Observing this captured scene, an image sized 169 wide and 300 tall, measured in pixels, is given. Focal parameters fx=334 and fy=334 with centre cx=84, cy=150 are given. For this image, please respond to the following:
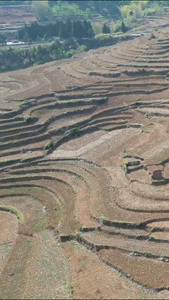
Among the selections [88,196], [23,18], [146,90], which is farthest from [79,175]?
[23,18]

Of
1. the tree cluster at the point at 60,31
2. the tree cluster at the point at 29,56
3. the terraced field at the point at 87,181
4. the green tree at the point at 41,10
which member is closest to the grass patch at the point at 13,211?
the terraced field at the point at 87,181

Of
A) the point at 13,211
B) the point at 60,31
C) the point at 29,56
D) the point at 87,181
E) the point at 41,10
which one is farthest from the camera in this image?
the point at 41,10

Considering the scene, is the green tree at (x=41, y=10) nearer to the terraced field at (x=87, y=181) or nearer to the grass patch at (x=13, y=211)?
the terraced field at (x=87, y=181)

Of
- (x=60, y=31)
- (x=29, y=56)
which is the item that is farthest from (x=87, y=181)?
(x=60, y=31)

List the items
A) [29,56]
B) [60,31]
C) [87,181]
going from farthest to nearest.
A: [60,31] < [29,56] < [87,181]

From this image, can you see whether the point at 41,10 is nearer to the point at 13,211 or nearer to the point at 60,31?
the point at 60,31

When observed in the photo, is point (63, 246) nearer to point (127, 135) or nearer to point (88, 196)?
point (88, 196)

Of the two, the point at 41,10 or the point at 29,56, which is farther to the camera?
the point at 41,10
